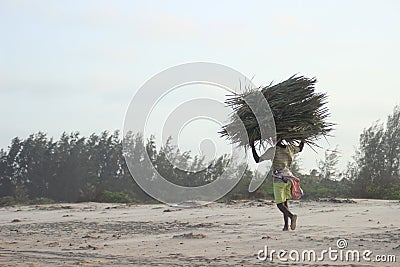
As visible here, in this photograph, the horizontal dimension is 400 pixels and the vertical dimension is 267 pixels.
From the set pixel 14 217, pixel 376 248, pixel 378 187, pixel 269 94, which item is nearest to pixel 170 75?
pixel 269 94

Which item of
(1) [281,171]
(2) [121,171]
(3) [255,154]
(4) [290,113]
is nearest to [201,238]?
(1) [281,171]

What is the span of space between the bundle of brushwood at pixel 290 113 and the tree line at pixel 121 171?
258cm

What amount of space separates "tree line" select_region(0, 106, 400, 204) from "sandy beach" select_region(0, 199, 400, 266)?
1.92 metres

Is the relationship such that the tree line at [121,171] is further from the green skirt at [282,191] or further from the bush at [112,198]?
the green skirt at [282,191]

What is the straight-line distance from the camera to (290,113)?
10.0 meters

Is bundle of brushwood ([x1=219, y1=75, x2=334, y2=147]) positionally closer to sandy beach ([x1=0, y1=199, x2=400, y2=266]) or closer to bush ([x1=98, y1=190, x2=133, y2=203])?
sandy beach ([x1=0, y1=199, x2=400, y2=266])

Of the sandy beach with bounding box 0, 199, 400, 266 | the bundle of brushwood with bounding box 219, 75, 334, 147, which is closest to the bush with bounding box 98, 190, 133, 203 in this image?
the sandy beach with bounding box 0, 199, 400, 266

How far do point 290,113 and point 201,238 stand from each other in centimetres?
252

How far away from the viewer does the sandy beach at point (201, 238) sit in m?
7.02

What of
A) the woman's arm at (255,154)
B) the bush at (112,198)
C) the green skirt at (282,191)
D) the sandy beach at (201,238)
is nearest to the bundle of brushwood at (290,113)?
the woman's arm at (255,154)

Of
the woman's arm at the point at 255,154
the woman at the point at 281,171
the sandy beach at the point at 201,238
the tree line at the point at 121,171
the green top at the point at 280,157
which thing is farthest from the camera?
the tree line at the point at 121,171

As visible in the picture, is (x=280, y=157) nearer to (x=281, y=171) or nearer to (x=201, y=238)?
(x=281, y=171)

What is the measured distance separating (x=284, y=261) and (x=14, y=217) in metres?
9.96

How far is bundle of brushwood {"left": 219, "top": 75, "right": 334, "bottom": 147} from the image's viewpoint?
10008 mm
